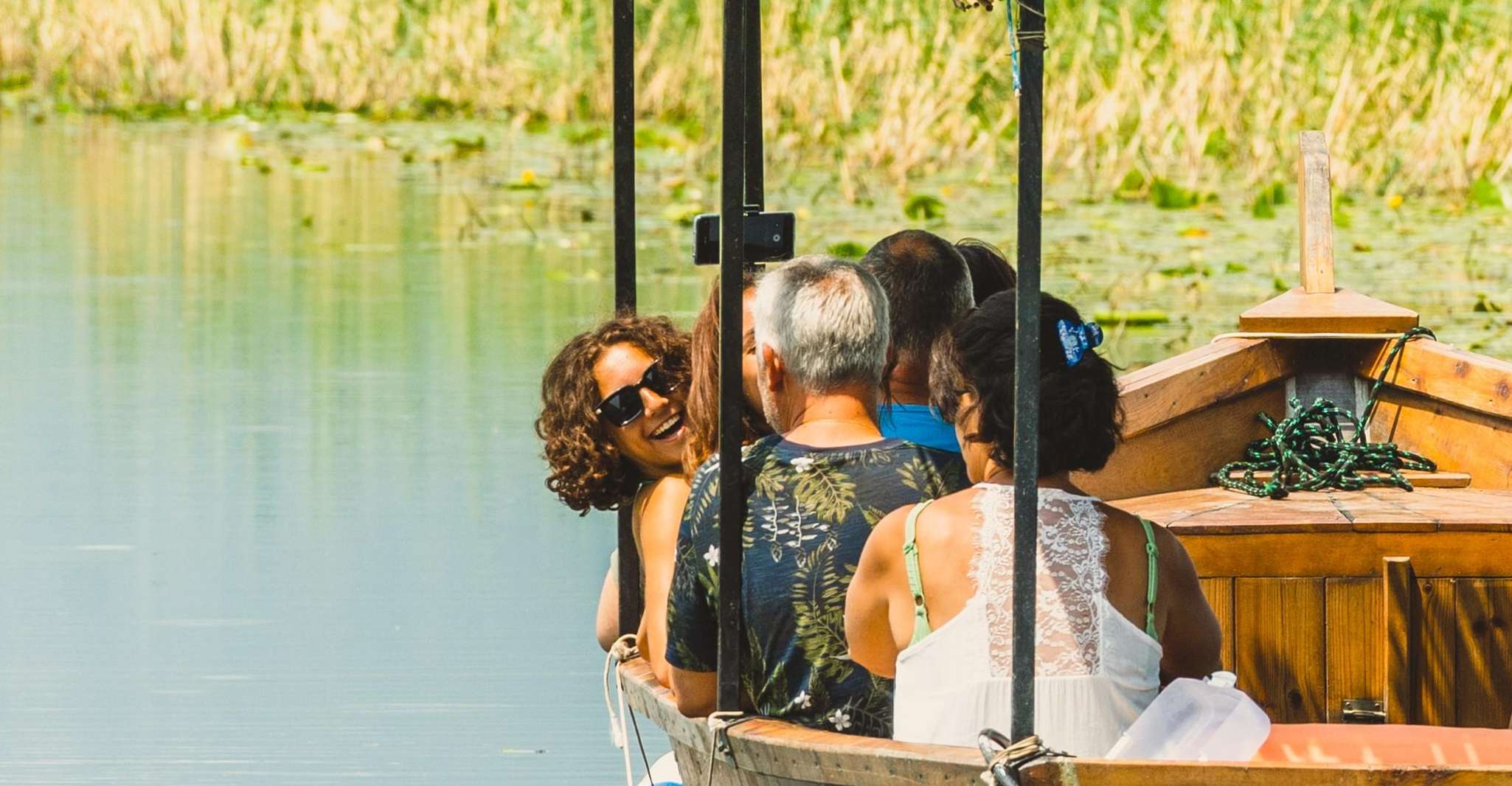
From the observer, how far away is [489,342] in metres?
8.80

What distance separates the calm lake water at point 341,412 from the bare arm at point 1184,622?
162 centimetres

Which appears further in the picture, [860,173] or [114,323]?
[860,173]

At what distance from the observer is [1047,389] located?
2533 mm

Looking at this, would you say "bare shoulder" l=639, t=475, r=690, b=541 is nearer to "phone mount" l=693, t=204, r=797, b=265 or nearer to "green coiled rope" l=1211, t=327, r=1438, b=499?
"phone mount" l=693, t=204, r=797, b=265

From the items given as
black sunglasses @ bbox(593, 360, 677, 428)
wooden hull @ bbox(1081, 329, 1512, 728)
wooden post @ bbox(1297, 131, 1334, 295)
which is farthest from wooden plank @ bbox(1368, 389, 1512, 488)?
black sunglasses @ bbox(593, 360, 677, 428)

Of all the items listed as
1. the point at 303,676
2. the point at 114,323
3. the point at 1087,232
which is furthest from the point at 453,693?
the point at 1087,232

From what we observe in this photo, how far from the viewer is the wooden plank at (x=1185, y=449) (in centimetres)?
423

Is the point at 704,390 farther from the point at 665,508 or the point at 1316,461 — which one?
the point at 1316,461

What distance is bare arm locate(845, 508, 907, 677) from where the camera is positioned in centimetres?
256

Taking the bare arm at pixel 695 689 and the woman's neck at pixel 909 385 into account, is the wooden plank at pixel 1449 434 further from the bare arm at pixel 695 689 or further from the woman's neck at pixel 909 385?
the bare arm at pixel 695 689

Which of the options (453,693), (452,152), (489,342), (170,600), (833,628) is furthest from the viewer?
(452,152)

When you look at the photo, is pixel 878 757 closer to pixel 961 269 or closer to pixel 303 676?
pixel 961 269

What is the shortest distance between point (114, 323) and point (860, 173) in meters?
4.20

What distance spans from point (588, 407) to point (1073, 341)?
854 mm
